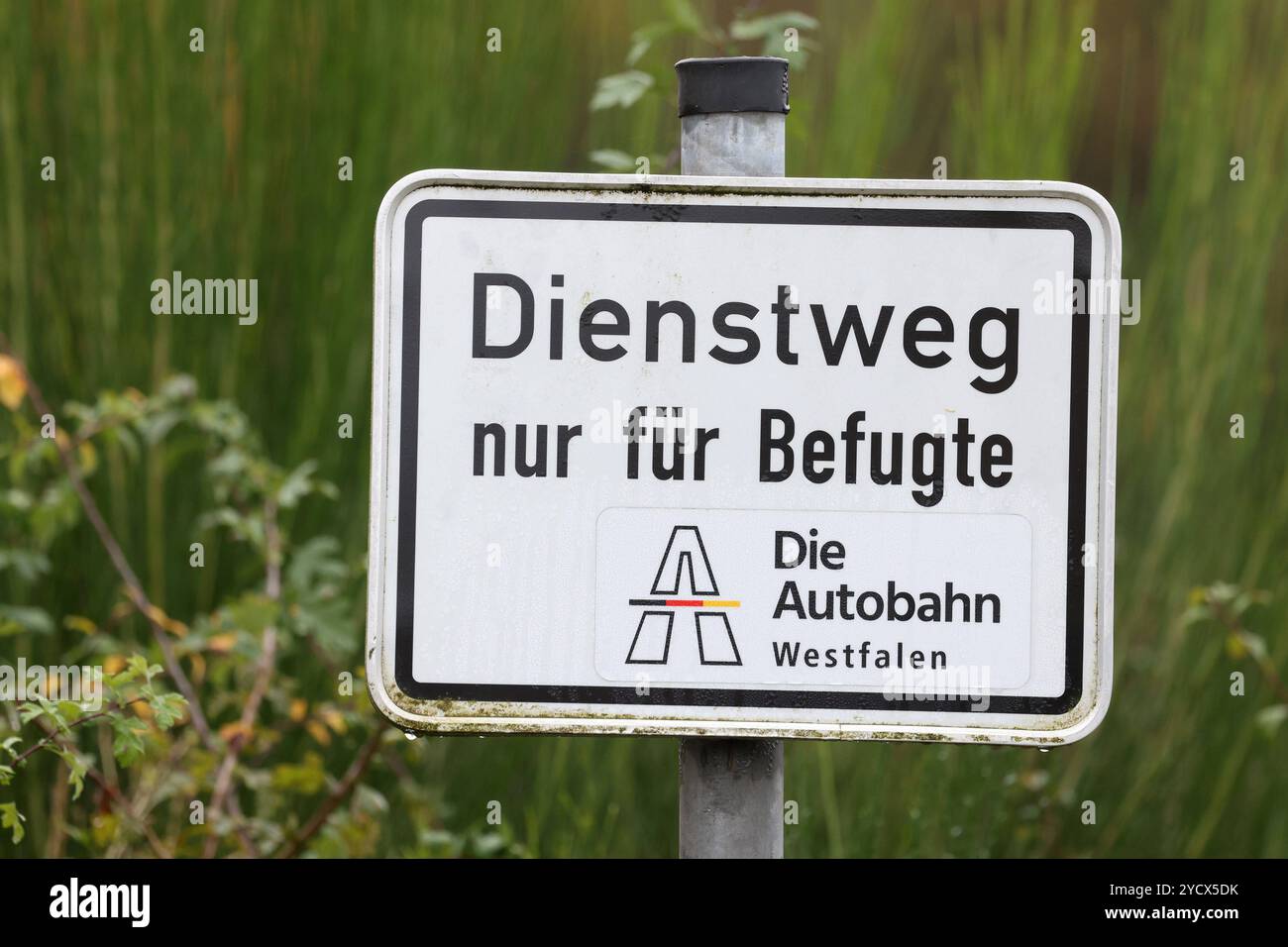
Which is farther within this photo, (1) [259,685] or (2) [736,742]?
(1) [259,685]

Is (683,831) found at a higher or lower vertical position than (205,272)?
lower

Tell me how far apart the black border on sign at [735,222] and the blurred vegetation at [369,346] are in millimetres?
941

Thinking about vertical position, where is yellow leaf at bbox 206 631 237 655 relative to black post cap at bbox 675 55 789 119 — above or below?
below

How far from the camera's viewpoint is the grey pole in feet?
2.70

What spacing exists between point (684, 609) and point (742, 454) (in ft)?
0.38

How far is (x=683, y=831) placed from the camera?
84 cm

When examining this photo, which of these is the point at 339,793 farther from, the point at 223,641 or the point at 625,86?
the point at 625,86

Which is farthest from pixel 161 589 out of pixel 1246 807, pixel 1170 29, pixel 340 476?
pixel 1170 29

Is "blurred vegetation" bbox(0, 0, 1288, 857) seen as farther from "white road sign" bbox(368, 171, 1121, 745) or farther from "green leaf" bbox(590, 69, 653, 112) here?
"white road sign" bbox(368, 171, 1121, 745)

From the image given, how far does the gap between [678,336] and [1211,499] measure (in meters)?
1.34

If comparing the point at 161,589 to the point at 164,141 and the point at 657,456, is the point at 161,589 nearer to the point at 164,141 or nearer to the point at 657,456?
the point at 164,141

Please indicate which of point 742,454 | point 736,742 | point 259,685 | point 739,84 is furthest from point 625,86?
point 259,685

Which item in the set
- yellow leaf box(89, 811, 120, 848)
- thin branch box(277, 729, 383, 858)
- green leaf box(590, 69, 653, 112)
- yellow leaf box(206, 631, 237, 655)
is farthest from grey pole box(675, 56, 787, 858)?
yellow leaf box(89, 811, 120, 848)

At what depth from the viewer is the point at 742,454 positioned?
83 centimetres
